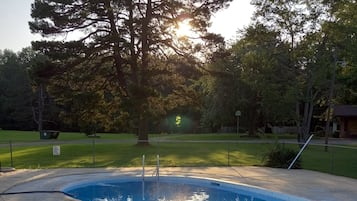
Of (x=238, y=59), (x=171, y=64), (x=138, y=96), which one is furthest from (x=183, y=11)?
(x=238, y=59)

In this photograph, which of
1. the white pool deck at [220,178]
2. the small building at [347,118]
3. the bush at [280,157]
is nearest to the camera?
the white pool deck at [220,178]

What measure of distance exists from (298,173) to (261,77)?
14879 millimetres

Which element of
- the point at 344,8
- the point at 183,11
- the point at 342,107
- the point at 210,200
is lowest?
the point at 210,200

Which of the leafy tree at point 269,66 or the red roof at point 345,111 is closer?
the leafy tree at point 269,66

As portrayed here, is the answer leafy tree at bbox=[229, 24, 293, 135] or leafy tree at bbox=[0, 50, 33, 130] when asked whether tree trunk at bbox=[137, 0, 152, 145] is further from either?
leafy tree at bbox=[0, 50, 33, 130]

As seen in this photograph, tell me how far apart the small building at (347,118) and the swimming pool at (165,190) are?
39949 millimetres

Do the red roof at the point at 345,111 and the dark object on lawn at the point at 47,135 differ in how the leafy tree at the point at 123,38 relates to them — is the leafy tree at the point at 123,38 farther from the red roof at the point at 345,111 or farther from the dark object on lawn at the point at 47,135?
the red roof at the point at 345,111

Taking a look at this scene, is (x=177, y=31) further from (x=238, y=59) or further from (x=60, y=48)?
(x=238, y=59)

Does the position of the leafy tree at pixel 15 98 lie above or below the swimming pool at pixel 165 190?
above

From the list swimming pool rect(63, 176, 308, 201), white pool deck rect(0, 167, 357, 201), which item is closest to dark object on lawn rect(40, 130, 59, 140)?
white pool deck rect(0, 167, 357, 201)

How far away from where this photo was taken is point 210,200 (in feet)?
40.6

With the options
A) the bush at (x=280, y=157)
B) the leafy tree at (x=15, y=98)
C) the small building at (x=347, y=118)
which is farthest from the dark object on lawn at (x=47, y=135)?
the small building at (x=347, y=118)

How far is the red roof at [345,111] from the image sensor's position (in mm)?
50209

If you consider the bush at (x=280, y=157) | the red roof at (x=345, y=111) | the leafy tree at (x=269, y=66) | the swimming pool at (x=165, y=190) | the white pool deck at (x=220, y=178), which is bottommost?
the swimming pool at (x=165, y=190)
